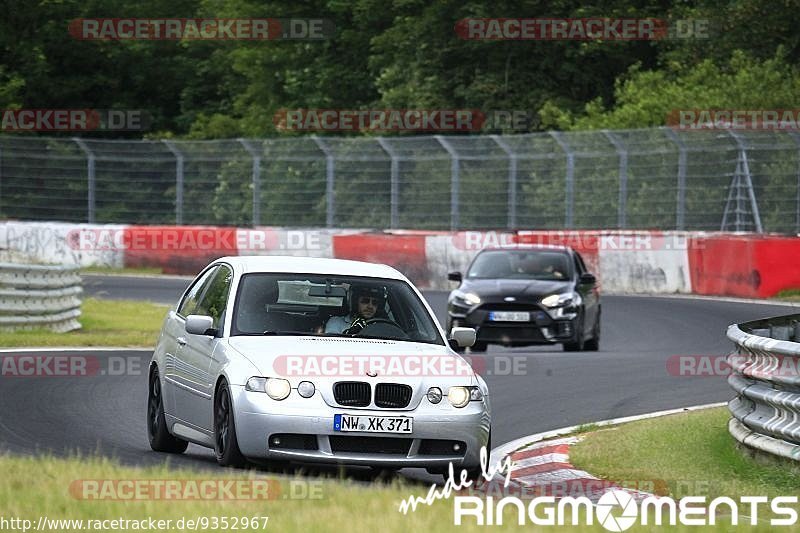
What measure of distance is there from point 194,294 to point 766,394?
4.07 m

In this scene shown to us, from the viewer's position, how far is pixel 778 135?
31.8 metres

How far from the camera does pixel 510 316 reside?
22.4 m

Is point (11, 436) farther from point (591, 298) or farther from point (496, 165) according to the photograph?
point (496, 165)

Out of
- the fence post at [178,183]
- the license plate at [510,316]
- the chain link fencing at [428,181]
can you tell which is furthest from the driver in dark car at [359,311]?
the fence post at [178,183]

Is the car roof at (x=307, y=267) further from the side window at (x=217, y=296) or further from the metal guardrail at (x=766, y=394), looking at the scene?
the metal guardrail at (x=766, y=394)

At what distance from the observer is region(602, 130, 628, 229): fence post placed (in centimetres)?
3416

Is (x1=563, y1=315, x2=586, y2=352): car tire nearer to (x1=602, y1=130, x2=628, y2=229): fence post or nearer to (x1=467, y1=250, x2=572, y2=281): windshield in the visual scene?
(x1=467, y1=250, x2=572, y2=281): windshield

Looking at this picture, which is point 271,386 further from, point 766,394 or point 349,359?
point 766,394

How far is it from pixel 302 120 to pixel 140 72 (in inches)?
403

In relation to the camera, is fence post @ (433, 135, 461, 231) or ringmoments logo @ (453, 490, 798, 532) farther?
fence post @ (433, 135, 461, 231)

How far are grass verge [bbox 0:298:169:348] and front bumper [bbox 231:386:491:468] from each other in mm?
11780

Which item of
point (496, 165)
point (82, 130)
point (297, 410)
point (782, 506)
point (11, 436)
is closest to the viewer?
point (782, 506)

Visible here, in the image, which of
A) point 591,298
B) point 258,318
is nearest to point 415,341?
point 258,318

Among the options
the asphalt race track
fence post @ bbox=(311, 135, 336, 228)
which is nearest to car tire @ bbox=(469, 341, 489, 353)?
the asphalt race track
